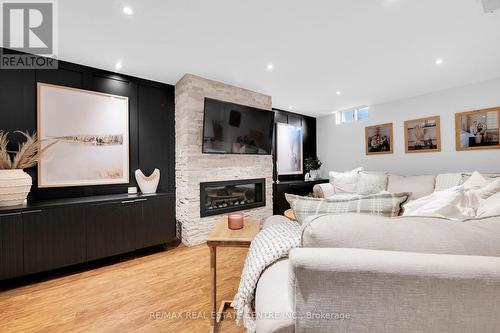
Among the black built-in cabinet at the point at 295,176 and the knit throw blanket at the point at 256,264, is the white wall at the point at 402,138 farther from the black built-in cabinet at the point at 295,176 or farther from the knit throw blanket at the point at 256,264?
the knit throw blanket at the point at 256,264

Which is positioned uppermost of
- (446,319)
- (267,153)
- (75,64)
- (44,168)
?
(75,64)

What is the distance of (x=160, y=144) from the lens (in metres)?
3.27

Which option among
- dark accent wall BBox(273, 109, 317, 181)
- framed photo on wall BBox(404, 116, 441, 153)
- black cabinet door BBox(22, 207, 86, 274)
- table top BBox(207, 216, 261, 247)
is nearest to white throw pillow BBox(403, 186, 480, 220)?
table top BBox(207, 216, 261, 247)

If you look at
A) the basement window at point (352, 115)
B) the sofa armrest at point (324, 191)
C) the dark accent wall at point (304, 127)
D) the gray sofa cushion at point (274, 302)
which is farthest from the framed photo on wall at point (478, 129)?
the gray sofa cushion at point (274, 302)

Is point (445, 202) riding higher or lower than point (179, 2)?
lower

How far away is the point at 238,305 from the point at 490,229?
1031 millimetres

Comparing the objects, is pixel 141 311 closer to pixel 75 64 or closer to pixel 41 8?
pixel 41 8

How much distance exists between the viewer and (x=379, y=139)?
454 cm

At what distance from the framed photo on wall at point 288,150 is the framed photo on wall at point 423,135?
216 centimetres

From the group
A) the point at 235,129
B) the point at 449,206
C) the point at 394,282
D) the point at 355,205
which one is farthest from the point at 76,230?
the point at 449,206

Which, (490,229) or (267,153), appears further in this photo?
(267,153)

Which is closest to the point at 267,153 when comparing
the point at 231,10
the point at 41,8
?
the point at 231,10

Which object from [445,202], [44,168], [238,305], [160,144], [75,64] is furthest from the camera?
[160,144]

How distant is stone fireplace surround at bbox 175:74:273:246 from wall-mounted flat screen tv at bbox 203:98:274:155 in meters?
0.12
